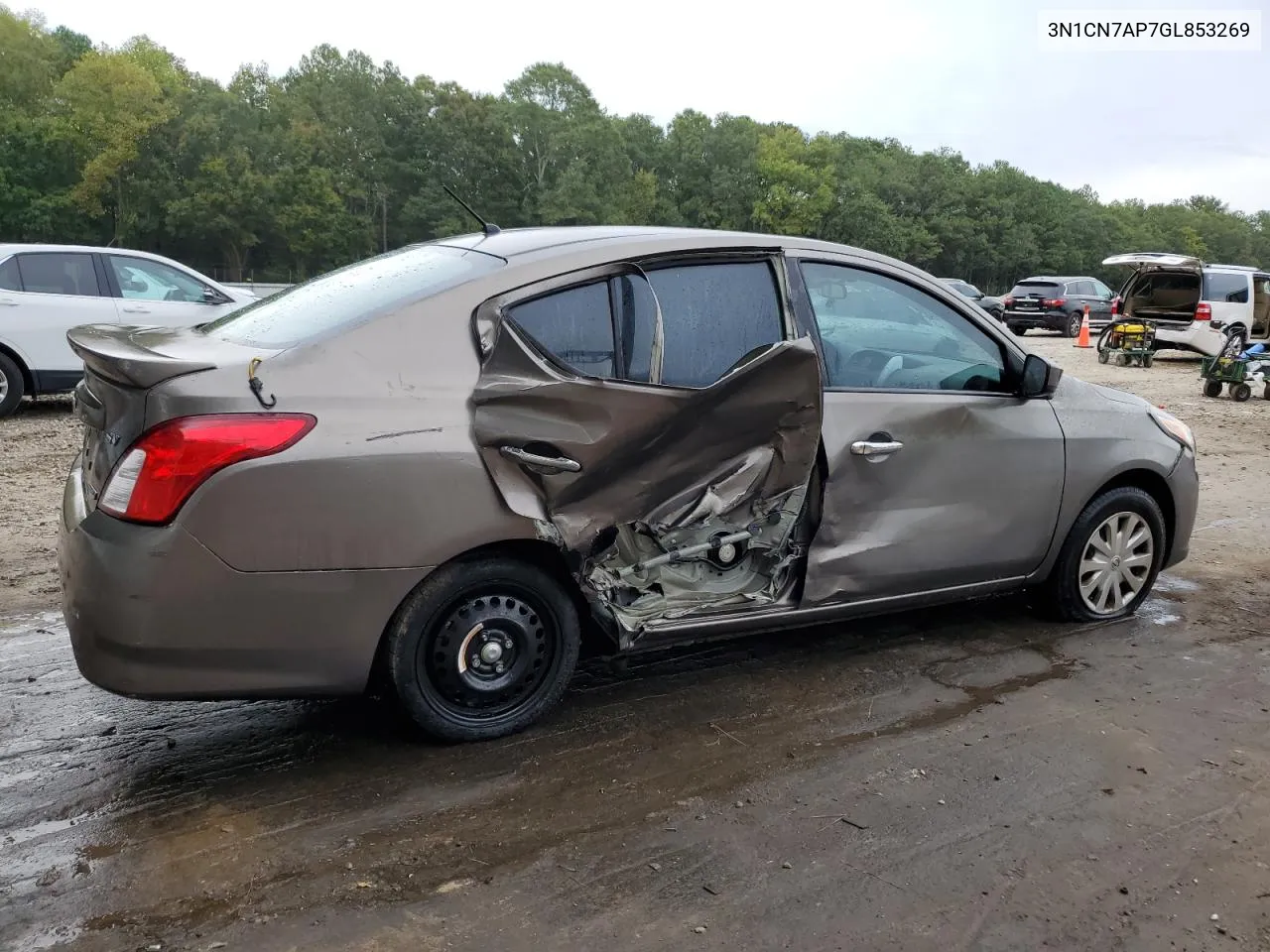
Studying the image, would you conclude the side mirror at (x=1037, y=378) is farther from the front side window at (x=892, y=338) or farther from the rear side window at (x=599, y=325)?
the rear side window at (x=599, y=325)

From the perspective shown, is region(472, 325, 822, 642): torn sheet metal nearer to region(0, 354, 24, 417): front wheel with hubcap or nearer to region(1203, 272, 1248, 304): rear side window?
region(0, 354, 24, 417): front wheel with hubcap

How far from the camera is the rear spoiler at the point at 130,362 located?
288 centimetres

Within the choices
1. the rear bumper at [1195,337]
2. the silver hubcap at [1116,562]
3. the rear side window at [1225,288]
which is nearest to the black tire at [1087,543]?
the silver hubcap at [1116,562]

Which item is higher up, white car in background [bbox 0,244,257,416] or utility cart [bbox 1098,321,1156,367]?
white car in background [bbox 0,244,257,416]

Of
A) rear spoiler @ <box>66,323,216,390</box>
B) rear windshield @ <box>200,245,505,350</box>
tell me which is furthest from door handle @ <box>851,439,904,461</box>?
rear spoiler @ <box>66,323,216,390</box>

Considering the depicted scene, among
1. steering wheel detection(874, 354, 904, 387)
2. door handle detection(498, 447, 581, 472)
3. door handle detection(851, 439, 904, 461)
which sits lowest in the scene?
door handle detection(851, 439, 904, 461)

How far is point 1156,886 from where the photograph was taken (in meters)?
2.79

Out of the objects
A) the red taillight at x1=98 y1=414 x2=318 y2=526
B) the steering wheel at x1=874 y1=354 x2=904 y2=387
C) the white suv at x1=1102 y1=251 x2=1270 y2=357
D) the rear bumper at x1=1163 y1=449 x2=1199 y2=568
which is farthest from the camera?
the white suv at x1=1102 y1=251 x2=1270 y2=357

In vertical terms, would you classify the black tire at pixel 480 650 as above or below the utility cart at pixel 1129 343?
below

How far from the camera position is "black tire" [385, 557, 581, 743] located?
3.19 metres

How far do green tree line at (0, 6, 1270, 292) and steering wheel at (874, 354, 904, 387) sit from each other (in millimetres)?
31437

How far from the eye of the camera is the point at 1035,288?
1097 inches

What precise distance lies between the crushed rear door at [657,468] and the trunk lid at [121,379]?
0.79 meters

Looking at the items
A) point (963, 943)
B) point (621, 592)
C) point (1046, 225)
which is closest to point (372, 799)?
point (621, 592)
